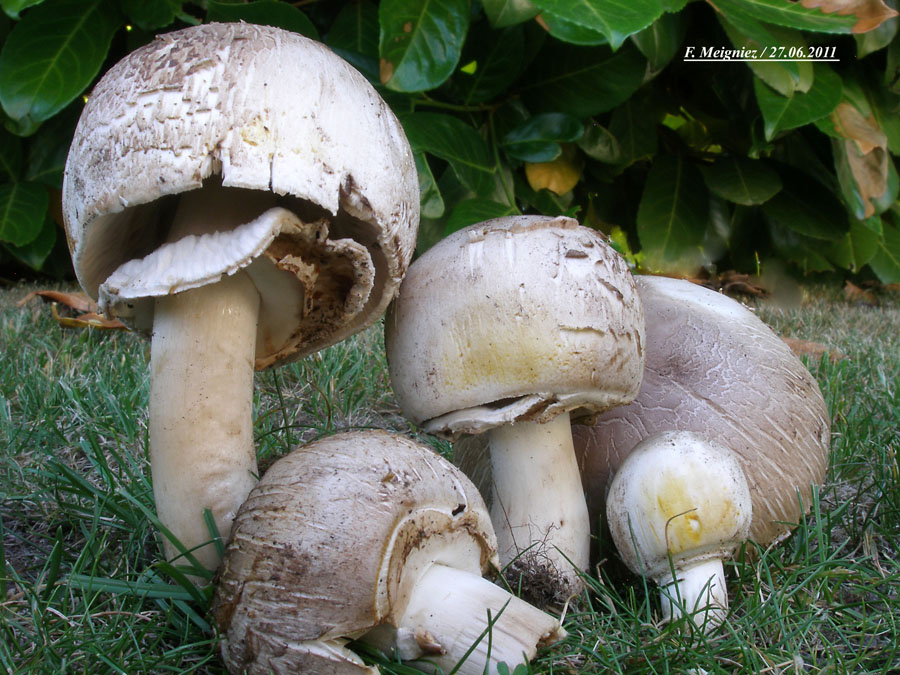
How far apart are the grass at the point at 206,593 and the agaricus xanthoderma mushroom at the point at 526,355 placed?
0.21 meters

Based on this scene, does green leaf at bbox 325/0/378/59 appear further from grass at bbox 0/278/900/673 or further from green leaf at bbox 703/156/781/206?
green leaf at bbox 703/156/781/206

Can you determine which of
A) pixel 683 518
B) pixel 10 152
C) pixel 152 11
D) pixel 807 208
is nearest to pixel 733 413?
pixel 683 518

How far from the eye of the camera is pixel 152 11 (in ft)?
12.1

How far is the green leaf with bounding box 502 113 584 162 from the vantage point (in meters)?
3.58

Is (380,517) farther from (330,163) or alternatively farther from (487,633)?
(330,163)

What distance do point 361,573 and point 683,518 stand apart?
70 cm

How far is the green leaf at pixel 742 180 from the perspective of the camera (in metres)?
4.59

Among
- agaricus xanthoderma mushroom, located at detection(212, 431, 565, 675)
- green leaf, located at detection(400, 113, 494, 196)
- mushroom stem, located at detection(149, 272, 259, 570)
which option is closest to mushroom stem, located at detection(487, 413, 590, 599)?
agaricus xanthoderma mushroom, located at detection(212, 431, 565, 675)

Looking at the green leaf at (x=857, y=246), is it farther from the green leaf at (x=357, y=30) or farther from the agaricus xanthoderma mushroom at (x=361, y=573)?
the agaricus xanthoderma mushroom at (x=361, y=573)

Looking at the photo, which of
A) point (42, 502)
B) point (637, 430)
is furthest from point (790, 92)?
point (42, 502)

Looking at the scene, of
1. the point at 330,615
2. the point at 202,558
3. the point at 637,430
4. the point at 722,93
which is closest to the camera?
the point at 330,615

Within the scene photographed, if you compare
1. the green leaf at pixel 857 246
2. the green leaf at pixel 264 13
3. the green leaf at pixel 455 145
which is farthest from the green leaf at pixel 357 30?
the green leaf at pixel 857 246

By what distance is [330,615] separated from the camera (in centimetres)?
138

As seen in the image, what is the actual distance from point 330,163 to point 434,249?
18.0 inches
